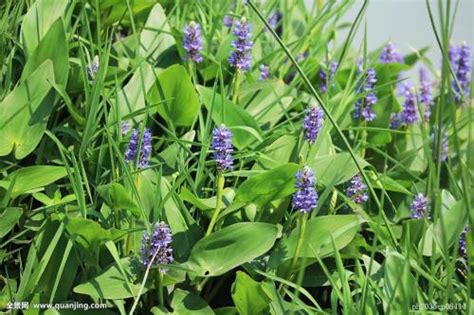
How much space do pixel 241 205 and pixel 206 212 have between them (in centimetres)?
10

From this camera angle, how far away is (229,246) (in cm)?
175

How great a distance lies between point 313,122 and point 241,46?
1.18 feet

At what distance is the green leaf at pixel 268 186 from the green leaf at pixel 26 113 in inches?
20.0

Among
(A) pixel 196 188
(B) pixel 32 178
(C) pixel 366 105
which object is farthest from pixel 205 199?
(C) pixel 366 105

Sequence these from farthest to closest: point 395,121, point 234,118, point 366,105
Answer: point 395,121, point 366,105, point 234,118

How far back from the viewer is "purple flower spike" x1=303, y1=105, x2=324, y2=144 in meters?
1.80

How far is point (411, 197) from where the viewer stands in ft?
7.17

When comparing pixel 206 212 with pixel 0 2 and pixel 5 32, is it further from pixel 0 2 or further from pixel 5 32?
pixel 0 2

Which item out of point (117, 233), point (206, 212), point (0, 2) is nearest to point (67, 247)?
point (117, 233)

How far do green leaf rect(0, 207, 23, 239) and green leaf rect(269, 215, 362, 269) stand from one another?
1.83 feet

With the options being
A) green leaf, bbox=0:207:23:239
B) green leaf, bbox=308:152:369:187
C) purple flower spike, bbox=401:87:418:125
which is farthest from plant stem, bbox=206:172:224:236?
purple flower spike, bbox=401:87:418:125

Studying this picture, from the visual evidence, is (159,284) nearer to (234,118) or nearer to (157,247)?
(157,247)

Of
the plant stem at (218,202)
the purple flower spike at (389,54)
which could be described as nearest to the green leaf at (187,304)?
the plant stem at (218,202)

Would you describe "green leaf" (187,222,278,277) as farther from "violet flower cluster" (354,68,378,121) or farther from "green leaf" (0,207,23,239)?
"violet flower cluster" (354,68,378,121)
